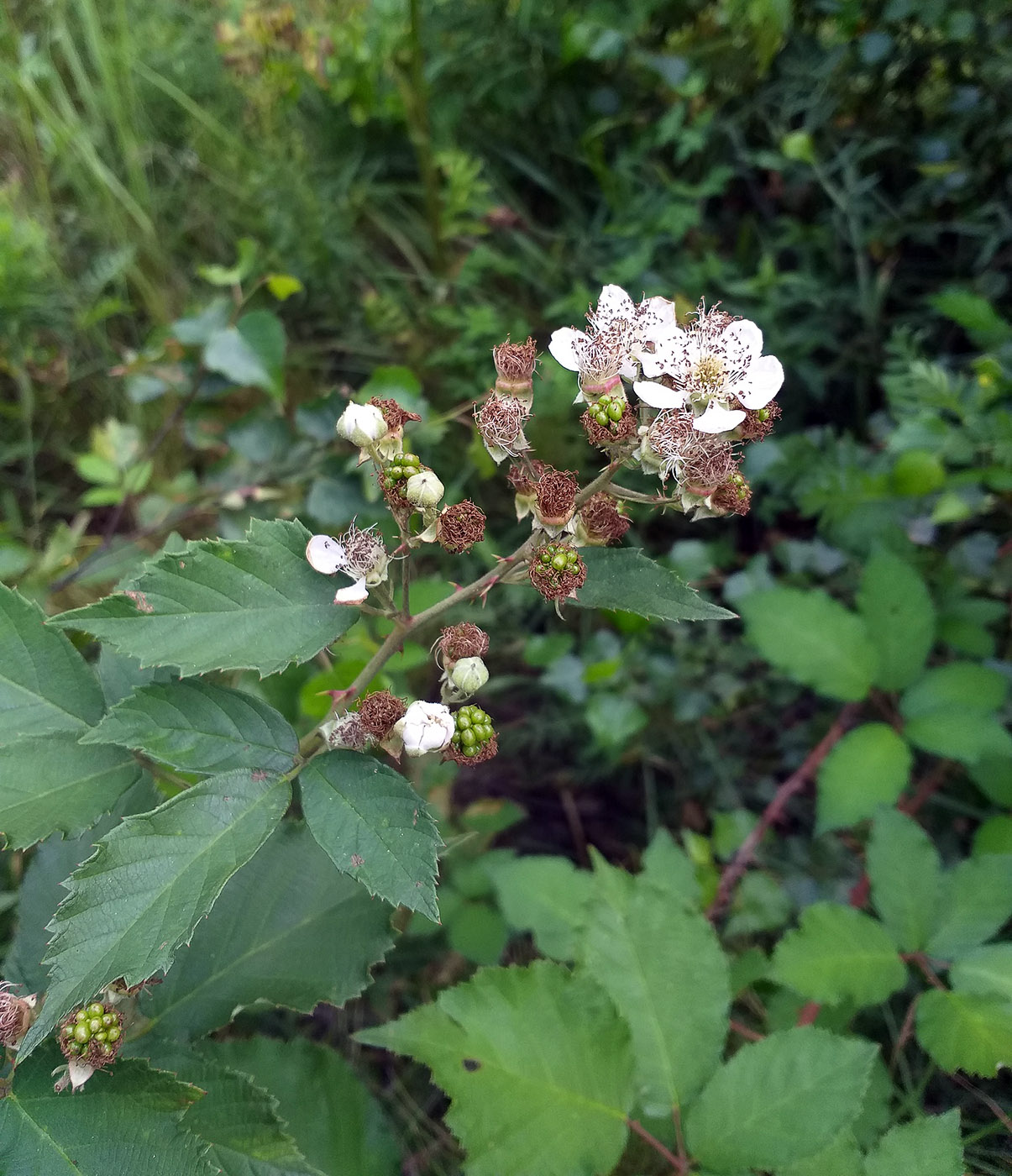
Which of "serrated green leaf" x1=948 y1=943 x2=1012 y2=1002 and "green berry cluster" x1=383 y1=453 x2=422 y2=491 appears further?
"serrated green leaf" x1=948 y1=943 x2=1012 y2=1002

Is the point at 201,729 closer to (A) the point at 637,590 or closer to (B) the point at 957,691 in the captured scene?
(A) the point at 637,590

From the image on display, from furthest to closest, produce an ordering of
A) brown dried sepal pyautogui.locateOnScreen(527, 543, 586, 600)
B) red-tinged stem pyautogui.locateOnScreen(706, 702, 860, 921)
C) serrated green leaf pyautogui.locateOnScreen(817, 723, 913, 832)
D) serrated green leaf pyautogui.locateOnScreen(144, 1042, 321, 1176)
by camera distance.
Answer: red-tinged stem pyautogui.locateOnScreen(706, 702, 860, 921)
serrated green leaf pyautogui.locateOnScreen(817, 723, 913, 832)
serrated green leaf pyautogui.locateOnScreen(144, 1042, 321, 1176)
brown dried sepal pyautogui.locateOnScreen(527, 543, 586, 600)

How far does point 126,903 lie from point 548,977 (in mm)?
671

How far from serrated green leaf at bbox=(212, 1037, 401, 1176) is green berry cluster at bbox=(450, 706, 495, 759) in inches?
31.7

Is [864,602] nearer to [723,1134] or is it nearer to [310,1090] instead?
[723,1134]

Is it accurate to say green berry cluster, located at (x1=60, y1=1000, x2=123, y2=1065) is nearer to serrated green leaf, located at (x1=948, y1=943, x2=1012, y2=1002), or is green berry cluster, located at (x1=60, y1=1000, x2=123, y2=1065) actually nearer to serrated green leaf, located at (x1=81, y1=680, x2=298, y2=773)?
serrated green leaf, located at (x1=81, y1=680, x2=298, y2=773)

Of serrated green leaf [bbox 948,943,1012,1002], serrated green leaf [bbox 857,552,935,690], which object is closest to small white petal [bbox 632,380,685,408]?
serrated green leaf [bbox 857,552,935,690]

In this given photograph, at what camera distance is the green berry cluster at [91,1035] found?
0.94m

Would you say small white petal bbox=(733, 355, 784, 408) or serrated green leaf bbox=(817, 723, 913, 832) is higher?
small white petal bbox=(733, 355, 784, 408)

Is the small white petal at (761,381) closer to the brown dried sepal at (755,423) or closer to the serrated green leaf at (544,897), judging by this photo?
the brown dried sepal at (755,423)

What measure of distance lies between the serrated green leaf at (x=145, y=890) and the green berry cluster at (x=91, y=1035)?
12cm

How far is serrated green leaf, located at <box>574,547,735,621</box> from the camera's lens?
0.92 m

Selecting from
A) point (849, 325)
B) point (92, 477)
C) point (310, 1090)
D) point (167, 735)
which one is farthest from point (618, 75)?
point (310, 1090)

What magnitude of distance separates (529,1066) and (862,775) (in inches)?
36.7
